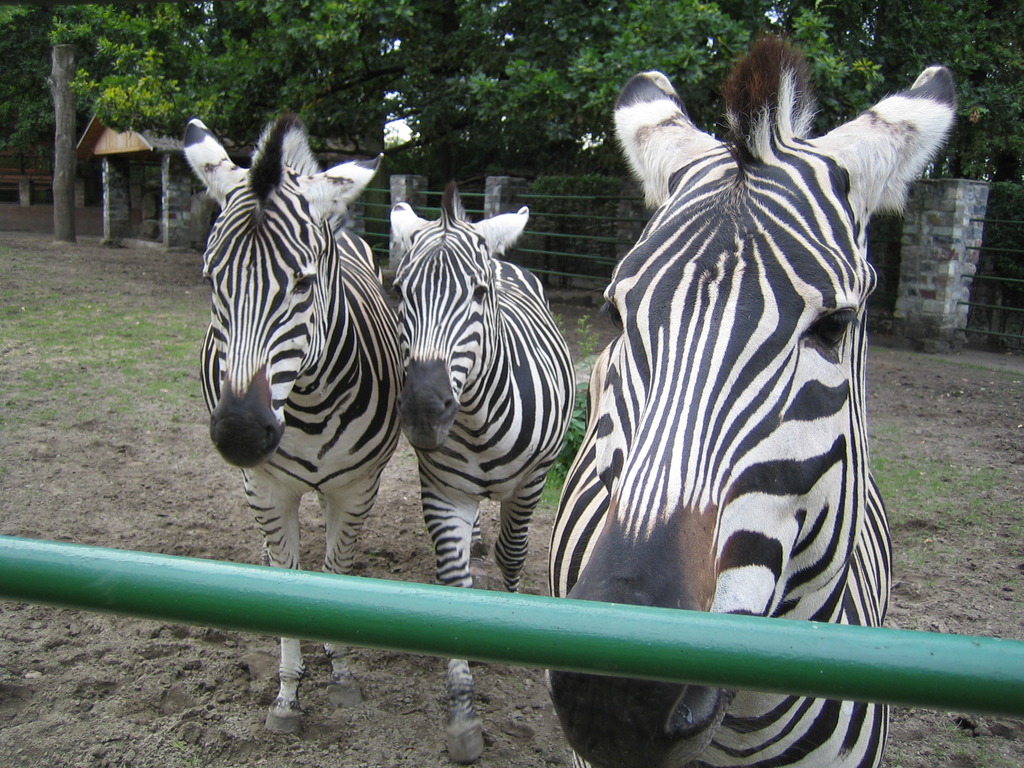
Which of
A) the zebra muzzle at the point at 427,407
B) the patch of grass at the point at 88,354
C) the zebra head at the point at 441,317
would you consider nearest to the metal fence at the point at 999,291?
the zebra head at the point at 441,317

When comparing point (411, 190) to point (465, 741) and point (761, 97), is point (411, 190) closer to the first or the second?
point (465, 741)

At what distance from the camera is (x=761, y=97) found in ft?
4.92

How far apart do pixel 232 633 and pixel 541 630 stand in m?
3.91

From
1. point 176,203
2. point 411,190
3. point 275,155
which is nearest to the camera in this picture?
point 275,155

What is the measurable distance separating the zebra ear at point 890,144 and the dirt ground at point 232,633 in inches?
91.5

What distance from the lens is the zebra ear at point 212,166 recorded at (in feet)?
10.6

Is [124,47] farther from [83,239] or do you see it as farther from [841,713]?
[841,713]

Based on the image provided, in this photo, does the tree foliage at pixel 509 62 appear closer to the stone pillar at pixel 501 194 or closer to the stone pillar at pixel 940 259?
the stone pillar at pixel 501 194

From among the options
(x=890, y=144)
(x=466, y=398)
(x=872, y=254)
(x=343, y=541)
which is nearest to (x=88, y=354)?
(x=343, y=541)

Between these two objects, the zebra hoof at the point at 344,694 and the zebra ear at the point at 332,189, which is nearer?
the zebra ear at the point at 332,189

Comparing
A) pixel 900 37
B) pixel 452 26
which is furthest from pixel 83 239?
pixel 900 37

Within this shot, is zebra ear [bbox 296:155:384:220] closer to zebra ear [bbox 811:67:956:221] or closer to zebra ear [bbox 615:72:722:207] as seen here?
zebra ear [bbox 615:72:722:207]

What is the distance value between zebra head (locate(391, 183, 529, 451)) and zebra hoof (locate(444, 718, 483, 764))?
1216 mm

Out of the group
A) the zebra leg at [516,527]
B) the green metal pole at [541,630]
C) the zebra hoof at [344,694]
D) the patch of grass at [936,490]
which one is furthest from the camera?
the patch of grass at [936,490]
